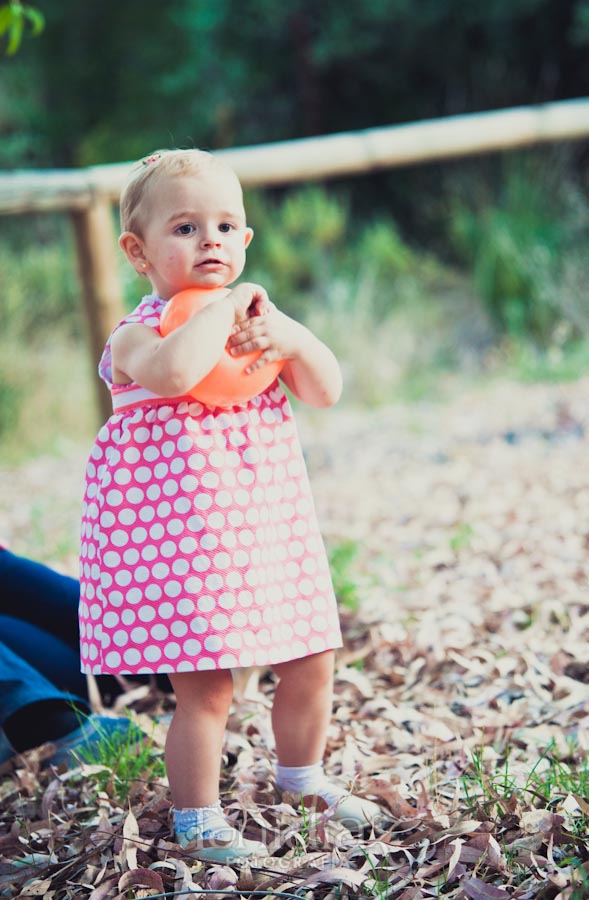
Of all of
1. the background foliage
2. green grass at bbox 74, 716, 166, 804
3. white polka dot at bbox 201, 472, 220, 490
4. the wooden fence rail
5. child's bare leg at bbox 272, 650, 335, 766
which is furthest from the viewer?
the background foliage

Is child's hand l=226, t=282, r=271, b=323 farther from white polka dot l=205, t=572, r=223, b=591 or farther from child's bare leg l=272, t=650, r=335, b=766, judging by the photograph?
child's bare leg l=272, t=650, r=335, b=766

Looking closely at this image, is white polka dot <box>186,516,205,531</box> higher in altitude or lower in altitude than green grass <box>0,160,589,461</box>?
lower

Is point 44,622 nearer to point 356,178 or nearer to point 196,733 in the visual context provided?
point 196,733

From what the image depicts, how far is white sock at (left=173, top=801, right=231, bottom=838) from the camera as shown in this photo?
184 centimetres

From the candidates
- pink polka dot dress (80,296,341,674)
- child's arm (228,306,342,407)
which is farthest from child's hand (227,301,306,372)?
pink polka dot dress (80,296,341,674)

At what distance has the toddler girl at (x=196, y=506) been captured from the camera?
1766mm

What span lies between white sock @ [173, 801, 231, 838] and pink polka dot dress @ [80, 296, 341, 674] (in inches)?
10.9

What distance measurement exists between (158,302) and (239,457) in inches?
11.7

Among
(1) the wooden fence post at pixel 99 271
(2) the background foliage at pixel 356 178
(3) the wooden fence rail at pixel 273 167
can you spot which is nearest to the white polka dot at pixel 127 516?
(3) the wooden fence rail at pixel 273 167

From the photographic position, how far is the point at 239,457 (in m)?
1.84

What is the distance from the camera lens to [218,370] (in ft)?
5.83

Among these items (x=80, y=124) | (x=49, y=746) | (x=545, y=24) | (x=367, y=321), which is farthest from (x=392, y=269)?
(x=49, y=746)

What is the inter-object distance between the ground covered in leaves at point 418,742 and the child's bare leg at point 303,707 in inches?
4.0

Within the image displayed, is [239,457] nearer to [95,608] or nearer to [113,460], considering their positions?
[113,460]
